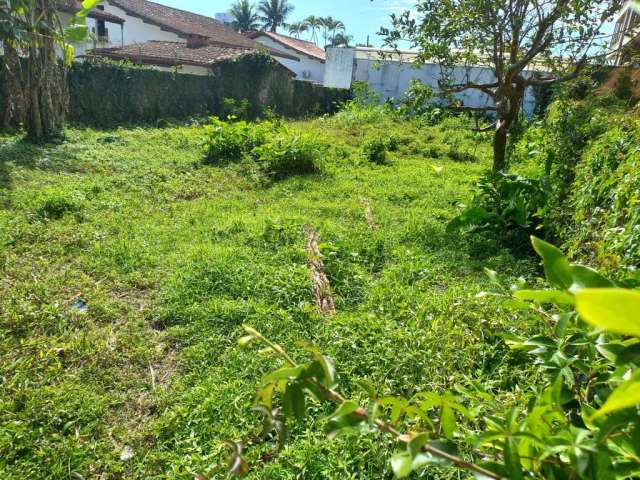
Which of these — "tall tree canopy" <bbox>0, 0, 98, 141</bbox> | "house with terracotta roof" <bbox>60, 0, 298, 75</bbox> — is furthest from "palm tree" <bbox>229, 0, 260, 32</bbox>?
"tall tree canopy" <bbox>0, 0, 98, 141</bbox>

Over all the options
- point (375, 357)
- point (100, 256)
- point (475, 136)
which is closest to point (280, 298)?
point (375, 357)

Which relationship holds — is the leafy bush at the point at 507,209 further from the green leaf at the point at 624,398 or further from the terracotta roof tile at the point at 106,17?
the terracotta roof tile at the point at 106,17

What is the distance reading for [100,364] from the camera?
2.55 m

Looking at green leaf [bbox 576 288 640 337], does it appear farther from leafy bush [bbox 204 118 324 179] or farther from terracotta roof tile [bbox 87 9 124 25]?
terracotta roof tile [bbox 87 9 124 25]

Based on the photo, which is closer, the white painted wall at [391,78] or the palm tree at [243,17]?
the white painted wall at [391,78]

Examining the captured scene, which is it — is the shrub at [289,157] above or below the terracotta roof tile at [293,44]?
below

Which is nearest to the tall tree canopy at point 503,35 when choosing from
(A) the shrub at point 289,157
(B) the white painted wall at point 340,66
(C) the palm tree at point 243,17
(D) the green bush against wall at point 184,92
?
(A) the shrub at point 289,157

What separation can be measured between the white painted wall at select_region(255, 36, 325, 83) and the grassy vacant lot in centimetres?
2799

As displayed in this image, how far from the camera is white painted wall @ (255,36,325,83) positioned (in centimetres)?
3152

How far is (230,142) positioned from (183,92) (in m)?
6.55

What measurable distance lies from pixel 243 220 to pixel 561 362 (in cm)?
398

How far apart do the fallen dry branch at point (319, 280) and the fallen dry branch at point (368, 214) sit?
2.94ft

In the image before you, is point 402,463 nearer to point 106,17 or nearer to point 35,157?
point 35,157

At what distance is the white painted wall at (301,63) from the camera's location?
31.5 m
